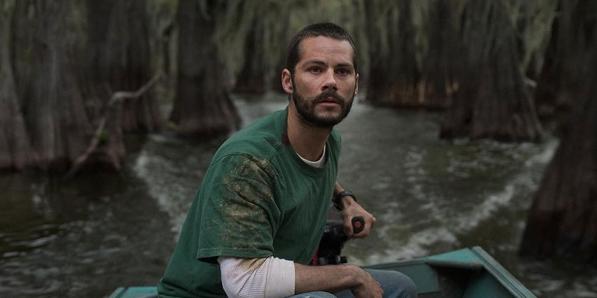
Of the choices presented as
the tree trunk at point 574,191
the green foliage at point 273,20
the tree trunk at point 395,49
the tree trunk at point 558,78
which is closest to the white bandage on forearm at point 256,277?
Result: the tree trunk at point 574,191

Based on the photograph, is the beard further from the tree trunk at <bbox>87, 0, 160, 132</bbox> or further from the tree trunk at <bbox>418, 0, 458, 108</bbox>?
the tree trunk at <bbox>418, 0, 458, 108</bbox>

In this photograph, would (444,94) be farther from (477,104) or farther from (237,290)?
(237,290)

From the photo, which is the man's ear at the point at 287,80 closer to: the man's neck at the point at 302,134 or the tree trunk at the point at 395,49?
the man's neck at the point at 302,134

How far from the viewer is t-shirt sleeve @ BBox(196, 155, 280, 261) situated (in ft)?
7.50

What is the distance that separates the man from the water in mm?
4152

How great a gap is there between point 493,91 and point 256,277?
14.2 metres

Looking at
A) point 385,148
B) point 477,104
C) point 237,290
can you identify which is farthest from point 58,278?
point 477,104

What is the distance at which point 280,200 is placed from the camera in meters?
2.44

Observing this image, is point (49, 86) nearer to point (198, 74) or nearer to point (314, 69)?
point (198, 74)

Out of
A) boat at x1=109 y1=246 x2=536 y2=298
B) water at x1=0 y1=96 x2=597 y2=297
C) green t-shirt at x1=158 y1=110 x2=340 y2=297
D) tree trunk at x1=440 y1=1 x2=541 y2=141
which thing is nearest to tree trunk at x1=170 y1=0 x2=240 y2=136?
water at x1=0 y1=96 x2=597 y2=297

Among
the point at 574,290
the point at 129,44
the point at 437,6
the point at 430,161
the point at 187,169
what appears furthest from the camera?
the point at 437,6

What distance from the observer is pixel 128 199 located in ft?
32.7

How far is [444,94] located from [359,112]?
122 inches

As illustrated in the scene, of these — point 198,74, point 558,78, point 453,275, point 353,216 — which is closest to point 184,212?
point 453,275
